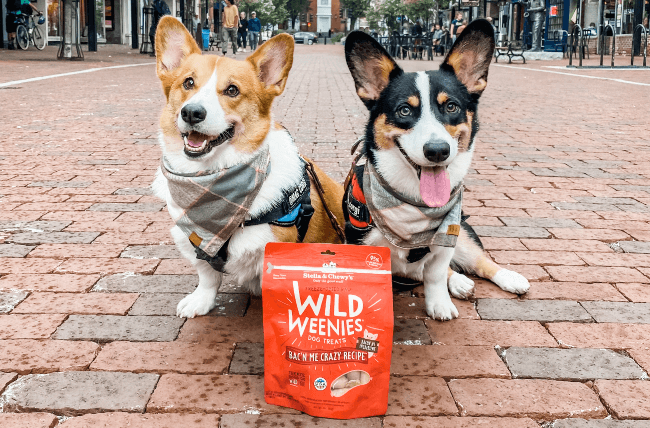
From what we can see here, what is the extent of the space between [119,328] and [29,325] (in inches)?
15.3

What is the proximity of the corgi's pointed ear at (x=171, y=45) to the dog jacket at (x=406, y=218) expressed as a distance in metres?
0.99

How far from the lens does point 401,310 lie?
9.86 feet

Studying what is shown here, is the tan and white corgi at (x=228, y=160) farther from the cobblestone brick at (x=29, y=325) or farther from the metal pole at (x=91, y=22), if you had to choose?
the metal pole at (x=91, y=22)

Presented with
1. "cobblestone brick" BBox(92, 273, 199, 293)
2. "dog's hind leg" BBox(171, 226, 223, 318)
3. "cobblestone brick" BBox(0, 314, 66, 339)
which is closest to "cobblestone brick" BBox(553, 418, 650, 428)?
"dog's hind leg" BBox(171, 226, 223, 318)

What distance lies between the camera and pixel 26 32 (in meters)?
21.8

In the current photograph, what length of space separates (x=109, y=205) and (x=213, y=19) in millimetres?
59007

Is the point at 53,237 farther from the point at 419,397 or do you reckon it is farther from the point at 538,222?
the point at 538,222

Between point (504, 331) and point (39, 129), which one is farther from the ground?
point (39, 129)

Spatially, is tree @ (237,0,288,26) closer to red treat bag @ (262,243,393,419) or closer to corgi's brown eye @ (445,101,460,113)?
corgi's brown eye @ (445,101,460,113)

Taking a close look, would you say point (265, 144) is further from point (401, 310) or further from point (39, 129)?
point (39, 129)

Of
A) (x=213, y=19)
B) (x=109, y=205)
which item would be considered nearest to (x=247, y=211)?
(x=109, y=205)

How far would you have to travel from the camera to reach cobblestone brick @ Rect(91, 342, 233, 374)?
2393 mm

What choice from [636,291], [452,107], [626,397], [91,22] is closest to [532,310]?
[636,291]

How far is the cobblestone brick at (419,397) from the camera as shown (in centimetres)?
214
